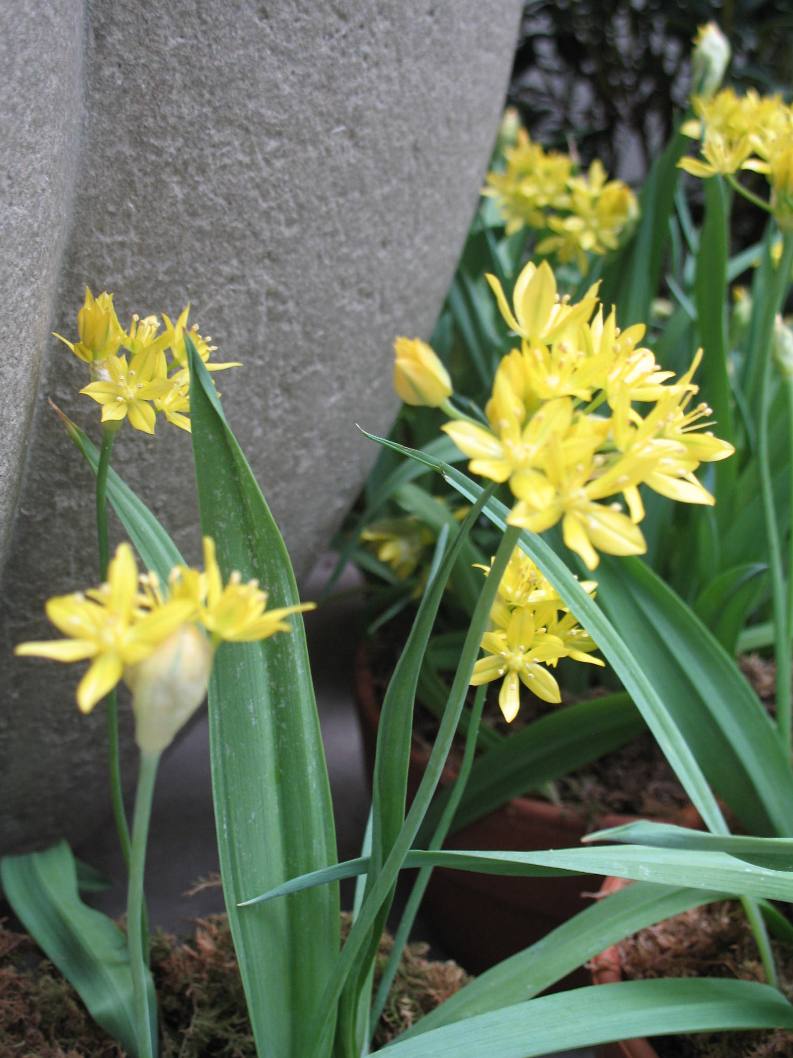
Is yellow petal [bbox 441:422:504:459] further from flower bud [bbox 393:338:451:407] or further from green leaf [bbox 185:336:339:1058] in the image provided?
green leaf [bbox 185:336:339:1058]

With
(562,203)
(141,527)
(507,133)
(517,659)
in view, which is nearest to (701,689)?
(517,659)

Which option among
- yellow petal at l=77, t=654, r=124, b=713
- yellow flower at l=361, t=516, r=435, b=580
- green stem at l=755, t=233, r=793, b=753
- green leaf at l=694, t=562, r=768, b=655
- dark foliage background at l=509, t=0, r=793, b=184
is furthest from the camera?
dark foliage background at l=509, t=0, r=793, b=184

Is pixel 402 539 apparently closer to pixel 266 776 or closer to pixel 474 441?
pixel 266 776

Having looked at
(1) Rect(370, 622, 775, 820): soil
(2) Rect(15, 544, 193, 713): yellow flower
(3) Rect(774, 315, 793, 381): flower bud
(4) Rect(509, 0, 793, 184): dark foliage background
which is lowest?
(1) Rect(370, 622, 775, 820): soil

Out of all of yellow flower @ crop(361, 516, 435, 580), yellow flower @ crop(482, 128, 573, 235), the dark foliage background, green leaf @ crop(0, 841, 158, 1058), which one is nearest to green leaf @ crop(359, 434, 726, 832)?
green leaf @ crop(0, 841, 158, 1058)

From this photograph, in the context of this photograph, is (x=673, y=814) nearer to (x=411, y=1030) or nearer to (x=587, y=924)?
(x=587, y=924)

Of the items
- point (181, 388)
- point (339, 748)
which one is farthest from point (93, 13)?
point (339, 748)
